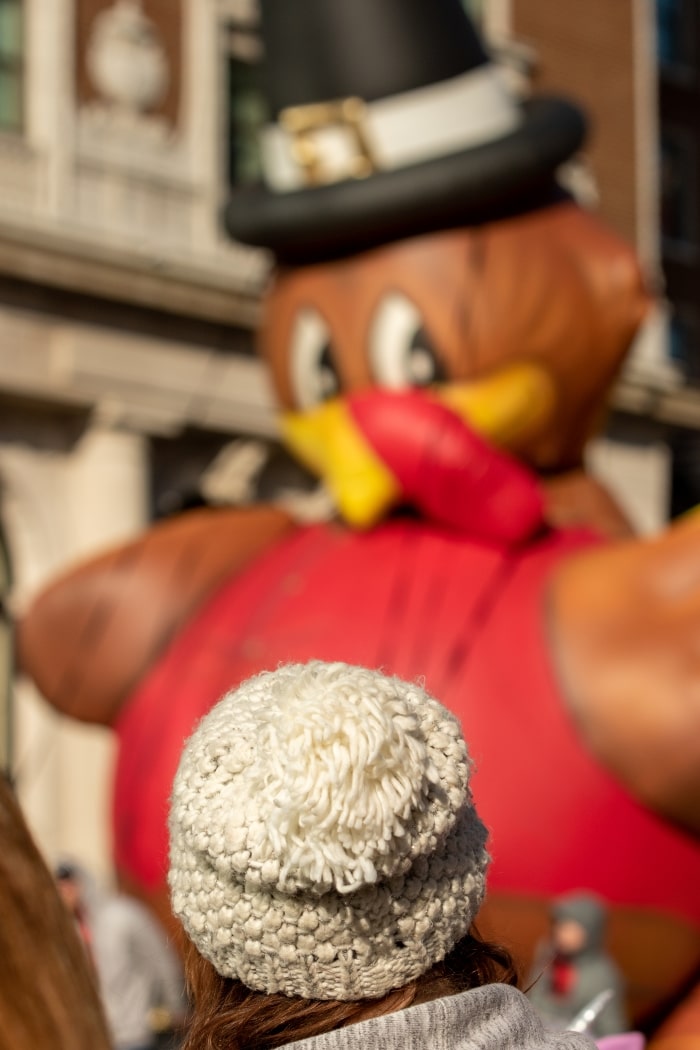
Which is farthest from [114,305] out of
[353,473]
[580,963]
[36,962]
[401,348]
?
[36,962]

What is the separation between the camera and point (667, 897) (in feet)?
13.5

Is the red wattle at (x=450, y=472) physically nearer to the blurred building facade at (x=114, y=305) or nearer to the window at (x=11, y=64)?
the blurred building facade at (x=114, y=305)

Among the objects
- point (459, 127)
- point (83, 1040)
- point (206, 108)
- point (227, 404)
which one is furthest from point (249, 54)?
point (83, 1040)

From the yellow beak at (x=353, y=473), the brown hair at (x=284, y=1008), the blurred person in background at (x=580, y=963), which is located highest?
the brown hair at (x=284, y=1008)

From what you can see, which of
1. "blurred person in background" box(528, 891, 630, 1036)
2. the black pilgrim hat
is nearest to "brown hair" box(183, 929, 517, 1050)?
"blurred person in background" box(528, 891, 630, 1036)

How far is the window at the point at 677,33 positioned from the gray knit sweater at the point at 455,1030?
15417 millimetres

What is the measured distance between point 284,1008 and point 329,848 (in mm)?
121

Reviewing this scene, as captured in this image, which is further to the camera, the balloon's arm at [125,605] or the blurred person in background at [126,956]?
the balloon's arm at [125,605]

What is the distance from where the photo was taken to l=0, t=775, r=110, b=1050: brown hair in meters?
1.41

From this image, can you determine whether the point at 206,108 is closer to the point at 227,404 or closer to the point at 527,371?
the point at 227,404

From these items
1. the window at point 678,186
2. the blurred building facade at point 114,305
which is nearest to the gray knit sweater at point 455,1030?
the blurred building facade at point 114,305

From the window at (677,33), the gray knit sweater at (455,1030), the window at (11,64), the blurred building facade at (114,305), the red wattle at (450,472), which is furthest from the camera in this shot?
the window at (677,33)

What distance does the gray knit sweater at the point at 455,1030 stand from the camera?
1.18m

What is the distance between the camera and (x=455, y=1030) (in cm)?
119
